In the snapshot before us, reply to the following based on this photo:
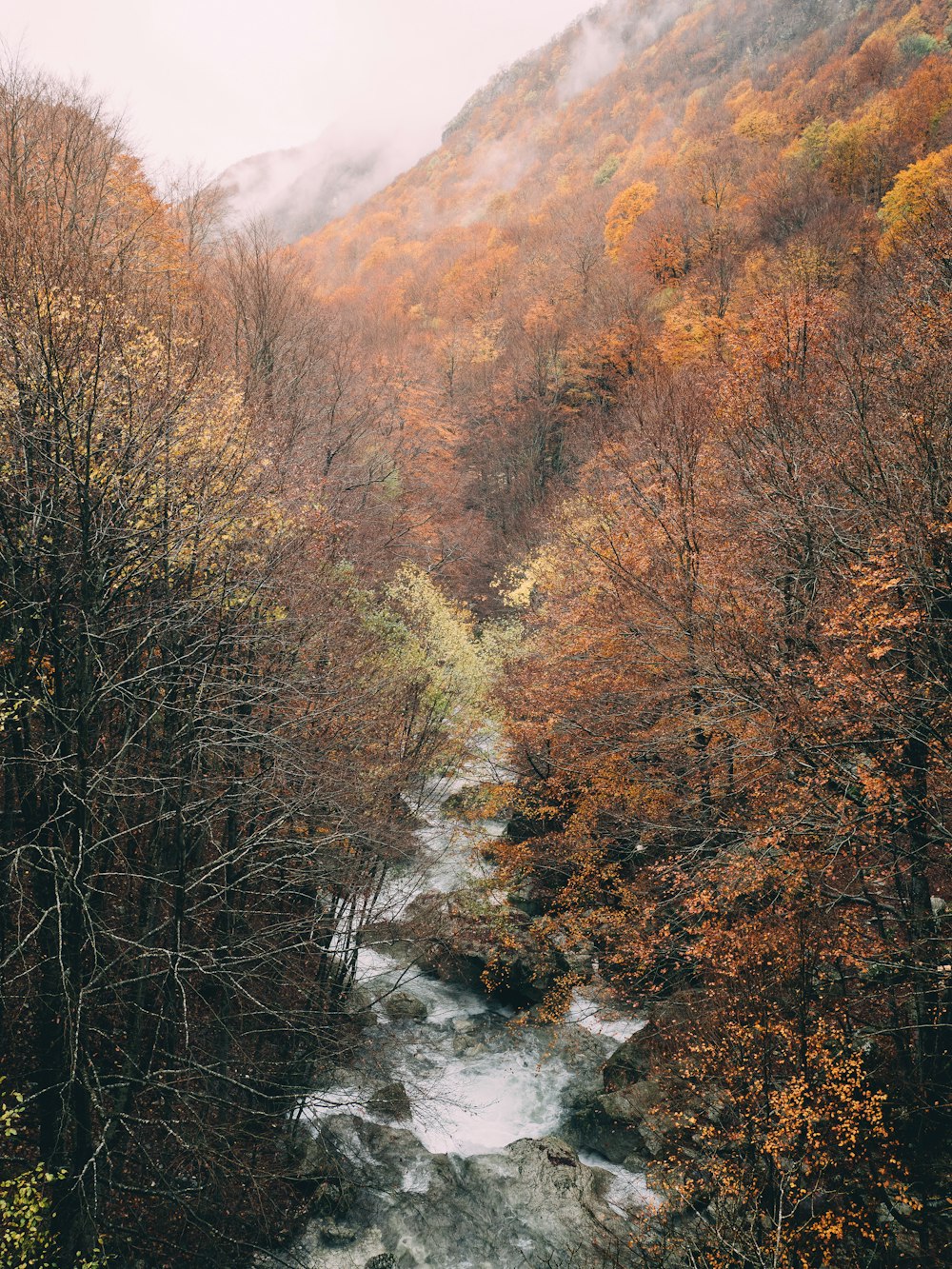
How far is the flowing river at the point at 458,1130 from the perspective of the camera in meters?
11.6

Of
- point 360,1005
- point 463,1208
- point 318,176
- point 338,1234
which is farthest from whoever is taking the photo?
point 318,176

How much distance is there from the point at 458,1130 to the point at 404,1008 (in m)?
3.49

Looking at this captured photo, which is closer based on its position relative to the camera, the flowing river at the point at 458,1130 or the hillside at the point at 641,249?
the flowing river at the point at 458,1130

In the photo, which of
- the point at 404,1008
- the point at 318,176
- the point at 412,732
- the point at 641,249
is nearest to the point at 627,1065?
the point at 404,1008

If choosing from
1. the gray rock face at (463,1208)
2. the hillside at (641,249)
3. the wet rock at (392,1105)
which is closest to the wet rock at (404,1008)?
the wet rock at (392,1105)

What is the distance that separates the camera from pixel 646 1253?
421 inches

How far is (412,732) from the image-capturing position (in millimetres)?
18766

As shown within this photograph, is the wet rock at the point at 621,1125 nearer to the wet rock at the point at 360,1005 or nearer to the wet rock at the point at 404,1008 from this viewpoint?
the wet rock at the point at 404,1008

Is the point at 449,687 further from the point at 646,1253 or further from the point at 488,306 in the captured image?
the point at 488,306

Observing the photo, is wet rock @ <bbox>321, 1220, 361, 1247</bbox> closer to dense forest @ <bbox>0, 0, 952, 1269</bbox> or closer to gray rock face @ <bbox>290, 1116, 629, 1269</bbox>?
gray rock face @ <bbox>290, 1116, 629, 1269</bbox>

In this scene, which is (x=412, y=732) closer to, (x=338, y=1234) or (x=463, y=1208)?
(x=463, y=1208)

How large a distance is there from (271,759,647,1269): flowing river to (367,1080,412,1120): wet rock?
0.09 ft

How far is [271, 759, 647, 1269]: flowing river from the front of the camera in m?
11.6

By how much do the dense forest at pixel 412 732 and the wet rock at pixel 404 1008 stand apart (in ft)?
6.07
